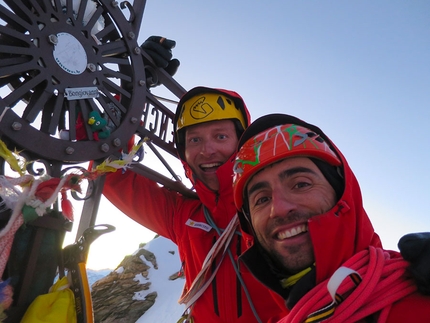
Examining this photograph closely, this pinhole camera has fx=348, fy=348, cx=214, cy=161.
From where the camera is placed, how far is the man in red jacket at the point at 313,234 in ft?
3.79

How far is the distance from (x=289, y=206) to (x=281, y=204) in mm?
37

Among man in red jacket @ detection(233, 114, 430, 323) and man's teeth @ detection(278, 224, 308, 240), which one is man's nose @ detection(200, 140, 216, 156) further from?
man's teeth @ detection(278, 224, 308, 240)

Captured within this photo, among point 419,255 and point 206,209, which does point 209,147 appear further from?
point 419,255

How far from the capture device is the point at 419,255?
3.69 feet

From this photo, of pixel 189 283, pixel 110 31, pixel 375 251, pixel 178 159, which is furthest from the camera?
pixel 178 159

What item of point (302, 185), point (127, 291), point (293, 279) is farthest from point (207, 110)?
point (127, 291)

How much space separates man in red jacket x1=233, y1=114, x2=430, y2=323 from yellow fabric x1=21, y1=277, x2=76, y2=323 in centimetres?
82

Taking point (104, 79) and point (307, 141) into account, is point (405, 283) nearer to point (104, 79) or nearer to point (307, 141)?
point (307, 141)

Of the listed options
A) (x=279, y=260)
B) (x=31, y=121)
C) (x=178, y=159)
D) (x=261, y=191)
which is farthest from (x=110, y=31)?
(x=279, y=260)

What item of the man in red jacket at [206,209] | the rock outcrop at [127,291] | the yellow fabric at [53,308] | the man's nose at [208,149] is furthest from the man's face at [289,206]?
the rock outcrop at [127,291]

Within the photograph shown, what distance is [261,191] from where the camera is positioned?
1692mm

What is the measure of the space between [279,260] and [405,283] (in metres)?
0.53

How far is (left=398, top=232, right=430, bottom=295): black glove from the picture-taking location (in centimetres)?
108

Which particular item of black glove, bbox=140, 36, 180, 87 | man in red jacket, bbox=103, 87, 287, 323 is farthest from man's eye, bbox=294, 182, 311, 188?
black glove, bbox=140, 36, 180, 87
